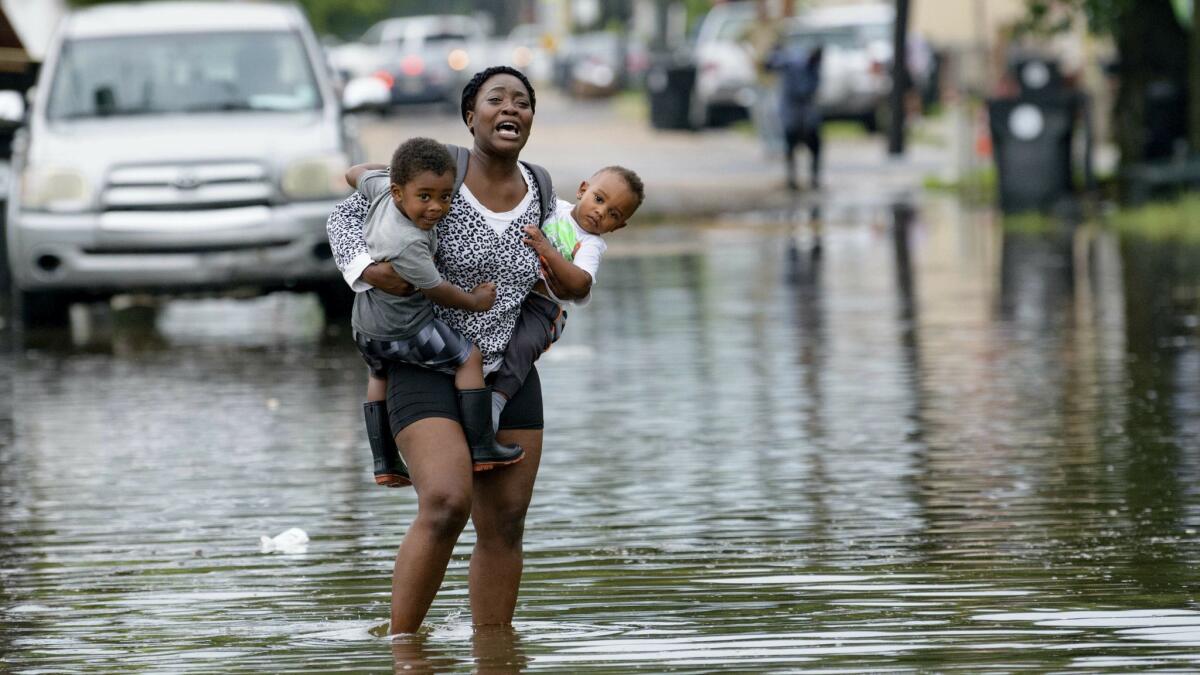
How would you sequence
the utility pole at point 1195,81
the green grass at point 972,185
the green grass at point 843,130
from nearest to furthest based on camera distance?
the utility pole at point 1195,81 → the green grass at point 972,185 → the green grass at point 843,130

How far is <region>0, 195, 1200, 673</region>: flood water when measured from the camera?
6.55 meters

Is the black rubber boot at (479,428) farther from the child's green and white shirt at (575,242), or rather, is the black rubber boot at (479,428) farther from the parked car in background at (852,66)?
the parked car in background at (852,66)

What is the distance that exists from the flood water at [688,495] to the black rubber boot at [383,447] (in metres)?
0.40

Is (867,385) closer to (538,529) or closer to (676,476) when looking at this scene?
(676,476)

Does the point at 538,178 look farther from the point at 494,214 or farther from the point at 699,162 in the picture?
the point at 699,162

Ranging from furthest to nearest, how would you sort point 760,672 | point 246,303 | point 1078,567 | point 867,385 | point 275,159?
point 246,303, point 275,159, point 867,385, point 1078,567, point 760,672

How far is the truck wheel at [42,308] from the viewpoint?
51.2 ft

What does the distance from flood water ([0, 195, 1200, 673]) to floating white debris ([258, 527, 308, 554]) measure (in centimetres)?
5

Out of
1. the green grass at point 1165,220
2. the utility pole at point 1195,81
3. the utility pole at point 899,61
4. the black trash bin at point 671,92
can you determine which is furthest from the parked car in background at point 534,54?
the utility pole at point 1195,81

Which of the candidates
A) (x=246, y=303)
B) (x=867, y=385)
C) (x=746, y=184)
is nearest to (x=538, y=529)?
(x=867, y=385)

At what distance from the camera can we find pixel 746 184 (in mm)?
29734

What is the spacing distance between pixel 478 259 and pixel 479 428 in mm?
405

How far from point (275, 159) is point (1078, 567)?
8.20 meters

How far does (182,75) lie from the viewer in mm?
15781
